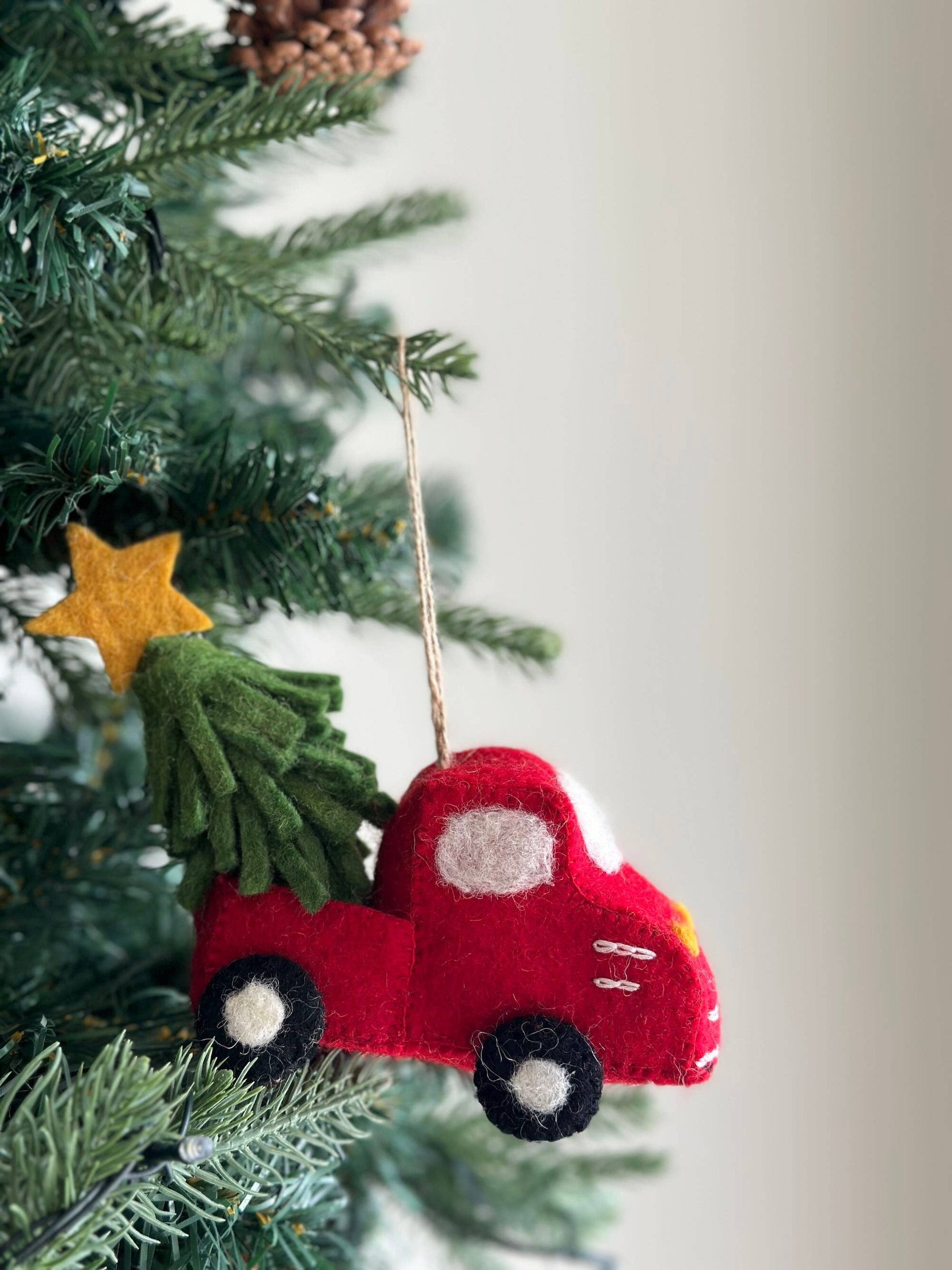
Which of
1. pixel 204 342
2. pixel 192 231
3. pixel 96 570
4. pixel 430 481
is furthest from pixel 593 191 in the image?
pixel 96 570

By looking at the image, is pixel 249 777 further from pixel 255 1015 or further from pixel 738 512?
pixel 738 512

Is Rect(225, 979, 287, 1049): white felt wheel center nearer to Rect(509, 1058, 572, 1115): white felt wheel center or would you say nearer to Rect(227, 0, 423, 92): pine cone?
Rect(509, 1058, 572, 1115): white felt wheel center

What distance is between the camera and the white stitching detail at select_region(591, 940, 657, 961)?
13.7 inches

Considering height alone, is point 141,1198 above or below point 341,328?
below

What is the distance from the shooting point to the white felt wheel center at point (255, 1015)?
344 mm

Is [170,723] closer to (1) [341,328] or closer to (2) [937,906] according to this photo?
(1) [341,328]

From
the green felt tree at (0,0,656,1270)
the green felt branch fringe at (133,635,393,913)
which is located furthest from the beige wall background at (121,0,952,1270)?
the green felt branch fringe at (133,635,393,913)

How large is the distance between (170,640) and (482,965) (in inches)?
6.1

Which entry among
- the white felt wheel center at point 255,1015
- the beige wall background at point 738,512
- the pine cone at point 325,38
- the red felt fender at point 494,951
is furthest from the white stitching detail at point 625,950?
the beige wall background at point 738,512

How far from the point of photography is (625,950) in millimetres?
349

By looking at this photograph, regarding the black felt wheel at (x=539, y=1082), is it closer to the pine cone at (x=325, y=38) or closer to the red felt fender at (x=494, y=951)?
the red felt fender at (x=494, y=951)

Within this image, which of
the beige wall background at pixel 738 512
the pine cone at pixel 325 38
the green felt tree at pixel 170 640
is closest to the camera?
the green felt tree at pixel 170 640

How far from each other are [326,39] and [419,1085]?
50cm

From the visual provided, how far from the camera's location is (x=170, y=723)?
373mm
